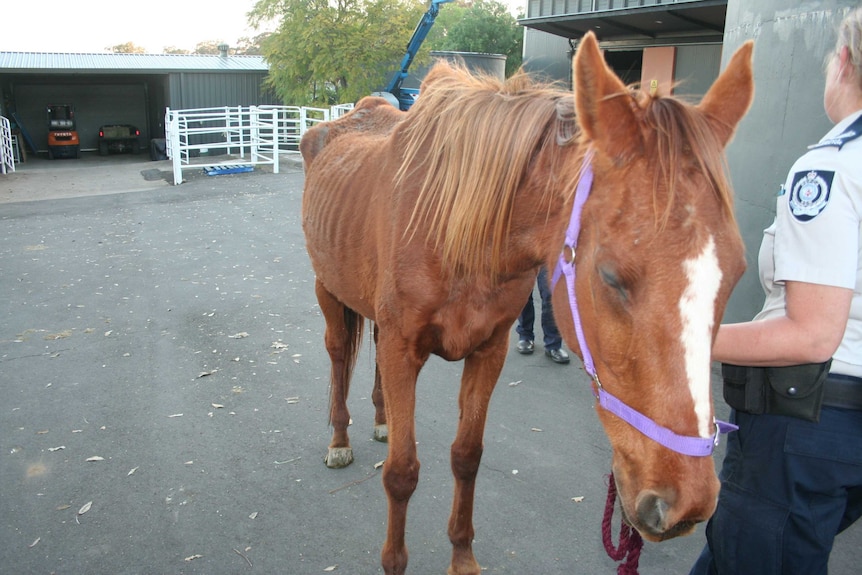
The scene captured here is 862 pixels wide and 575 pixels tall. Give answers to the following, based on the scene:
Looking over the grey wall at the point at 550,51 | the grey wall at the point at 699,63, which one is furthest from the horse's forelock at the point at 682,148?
the grey wall at the point at 550,51

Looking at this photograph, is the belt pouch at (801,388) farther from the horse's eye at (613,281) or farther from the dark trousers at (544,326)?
the dark trousers at (544,326)

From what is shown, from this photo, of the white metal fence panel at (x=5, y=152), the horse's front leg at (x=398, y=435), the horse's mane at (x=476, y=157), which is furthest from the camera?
the white metal fence panel at (x=5, y=152)

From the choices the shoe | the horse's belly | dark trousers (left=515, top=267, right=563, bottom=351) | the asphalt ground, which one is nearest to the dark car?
the asphalt ground

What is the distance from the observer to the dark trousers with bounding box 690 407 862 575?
1.72 m

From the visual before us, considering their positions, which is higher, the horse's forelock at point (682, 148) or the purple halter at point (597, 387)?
the horse's forelock at point (682, 148)

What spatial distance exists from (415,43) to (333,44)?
10.6 feet

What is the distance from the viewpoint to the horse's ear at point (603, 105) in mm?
1463

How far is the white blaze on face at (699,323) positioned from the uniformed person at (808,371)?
0.37m

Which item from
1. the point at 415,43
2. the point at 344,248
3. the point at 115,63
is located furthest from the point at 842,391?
the point at 115,63

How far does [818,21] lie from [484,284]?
3.78m

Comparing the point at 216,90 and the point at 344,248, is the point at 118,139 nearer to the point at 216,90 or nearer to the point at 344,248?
the point at 216,90

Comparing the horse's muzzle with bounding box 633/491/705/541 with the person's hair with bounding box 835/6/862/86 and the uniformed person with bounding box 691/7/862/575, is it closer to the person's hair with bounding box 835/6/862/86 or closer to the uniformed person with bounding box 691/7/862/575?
the uniformed person with bounding box 691/7/862/575

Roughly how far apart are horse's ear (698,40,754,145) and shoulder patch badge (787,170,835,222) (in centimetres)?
22

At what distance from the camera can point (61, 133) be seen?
1190 inches
